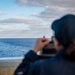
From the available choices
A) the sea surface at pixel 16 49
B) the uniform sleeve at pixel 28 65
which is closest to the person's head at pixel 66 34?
the uniform sleeve at pixel 28 65

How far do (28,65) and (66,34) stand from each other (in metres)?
0.29

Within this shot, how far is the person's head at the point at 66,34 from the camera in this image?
52.0 inches

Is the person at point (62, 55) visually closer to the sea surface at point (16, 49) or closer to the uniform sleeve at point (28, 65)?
the uniform sleeve at point (28, 65)

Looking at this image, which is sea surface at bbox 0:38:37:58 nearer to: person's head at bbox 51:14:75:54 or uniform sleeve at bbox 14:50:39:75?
uniform sleeve at bbox 14:50:39:75

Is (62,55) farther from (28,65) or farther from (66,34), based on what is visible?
(28,65)

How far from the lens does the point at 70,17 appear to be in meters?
1.40

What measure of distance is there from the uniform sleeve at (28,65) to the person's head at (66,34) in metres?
0.17

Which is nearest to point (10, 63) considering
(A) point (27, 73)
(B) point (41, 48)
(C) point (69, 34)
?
(B) point (41, 48)

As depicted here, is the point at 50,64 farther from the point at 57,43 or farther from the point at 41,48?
the point at 41,48

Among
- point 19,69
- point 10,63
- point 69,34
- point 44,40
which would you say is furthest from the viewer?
point 10,63

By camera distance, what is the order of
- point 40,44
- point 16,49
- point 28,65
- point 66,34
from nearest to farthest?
1. point 66,34
2. point 28,65
3. point 40,44
4. point 16,49

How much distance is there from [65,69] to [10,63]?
135 centimetres

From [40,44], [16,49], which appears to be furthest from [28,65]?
[16,49]

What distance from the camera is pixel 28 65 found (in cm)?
146
